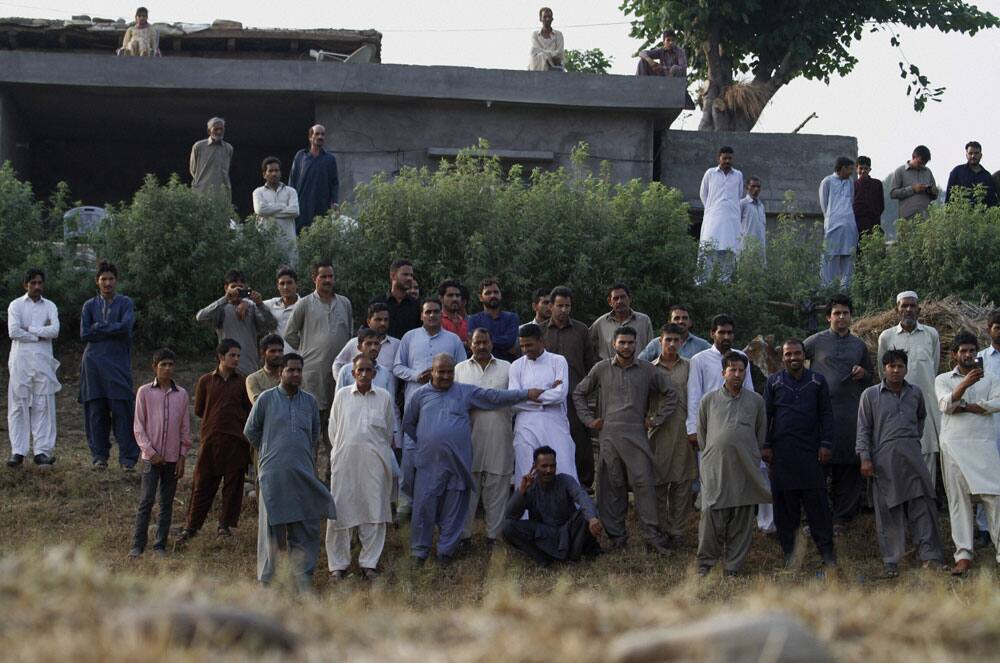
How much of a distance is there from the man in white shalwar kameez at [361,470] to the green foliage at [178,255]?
4.68 m

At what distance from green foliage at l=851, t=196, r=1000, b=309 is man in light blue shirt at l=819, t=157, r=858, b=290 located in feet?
2.80

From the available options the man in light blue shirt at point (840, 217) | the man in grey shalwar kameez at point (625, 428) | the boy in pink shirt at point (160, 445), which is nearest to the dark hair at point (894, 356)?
the man in grey shalwar kameez at point (625, 428)

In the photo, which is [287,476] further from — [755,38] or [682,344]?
[755,38]

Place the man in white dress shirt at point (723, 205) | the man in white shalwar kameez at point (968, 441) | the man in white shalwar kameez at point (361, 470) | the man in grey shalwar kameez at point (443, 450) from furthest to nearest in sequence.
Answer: the man in white dress shirt at point (723, 205)
the man in white shalwar kameez at point (968, 441)
the man in grey shalwar kameez at point (443, 450)
the man in white shalwar kameez at point (361, 470)

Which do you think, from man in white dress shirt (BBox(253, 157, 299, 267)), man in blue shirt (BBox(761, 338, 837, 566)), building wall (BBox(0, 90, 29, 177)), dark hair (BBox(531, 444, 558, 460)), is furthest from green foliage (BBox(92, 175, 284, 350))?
man in blue shirt (BBox(761, 338, 837, 566))

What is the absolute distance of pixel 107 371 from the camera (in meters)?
12.1

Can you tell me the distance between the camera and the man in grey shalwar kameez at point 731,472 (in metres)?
10.2

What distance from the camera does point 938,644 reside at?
15.5 ft

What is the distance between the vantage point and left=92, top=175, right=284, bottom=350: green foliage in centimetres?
1477

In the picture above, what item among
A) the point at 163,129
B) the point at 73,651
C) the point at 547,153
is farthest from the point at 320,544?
the point at 163,129

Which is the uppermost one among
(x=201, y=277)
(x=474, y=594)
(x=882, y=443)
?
(x=201, y=277)

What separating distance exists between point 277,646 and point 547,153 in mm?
14905

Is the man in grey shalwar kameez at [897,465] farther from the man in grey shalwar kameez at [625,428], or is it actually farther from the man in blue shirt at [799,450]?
the man in grey shalwar kameez at [625,428]

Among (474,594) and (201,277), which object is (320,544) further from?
(201,277)
